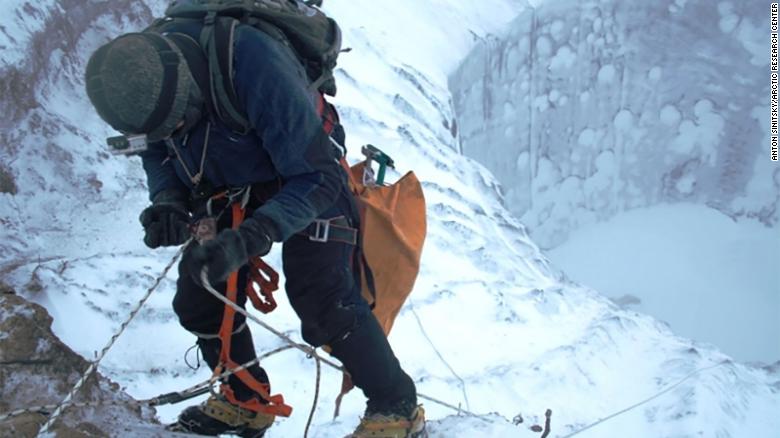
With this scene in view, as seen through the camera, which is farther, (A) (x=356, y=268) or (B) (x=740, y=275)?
(B) (x=740, y=275)

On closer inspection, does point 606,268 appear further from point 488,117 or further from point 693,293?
point 488,117

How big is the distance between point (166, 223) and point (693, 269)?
342 inches

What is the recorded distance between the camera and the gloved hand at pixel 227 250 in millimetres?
1581

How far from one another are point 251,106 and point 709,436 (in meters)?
2.83

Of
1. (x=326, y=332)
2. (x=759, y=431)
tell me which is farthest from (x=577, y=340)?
(x=326, y=332)

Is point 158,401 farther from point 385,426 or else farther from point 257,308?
point 385,426

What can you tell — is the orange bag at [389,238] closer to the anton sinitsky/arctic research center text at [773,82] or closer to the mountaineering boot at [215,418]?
the mountaineering boot at [215,418]

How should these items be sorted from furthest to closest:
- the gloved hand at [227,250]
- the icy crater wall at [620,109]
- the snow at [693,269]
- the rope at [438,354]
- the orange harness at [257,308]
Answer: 1. the icy crater wall at [620,109]
2. the snow at [693,269]
3. the rope at [438,354]
4. the orange harness at [257,308]
5. the gloved hand at [227,250]

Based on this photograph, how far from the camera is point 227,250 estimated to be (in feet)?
5.21

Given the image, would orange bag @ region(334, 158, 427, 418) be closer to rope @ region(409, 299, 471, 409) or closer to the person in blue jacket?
the person in blue jacket

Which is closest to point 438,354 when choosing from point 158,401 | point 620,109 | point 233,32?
point 158,401

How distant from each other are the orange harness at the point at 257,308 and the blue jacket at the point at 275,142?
17 cm

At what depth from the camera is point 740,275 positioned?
29.5ft

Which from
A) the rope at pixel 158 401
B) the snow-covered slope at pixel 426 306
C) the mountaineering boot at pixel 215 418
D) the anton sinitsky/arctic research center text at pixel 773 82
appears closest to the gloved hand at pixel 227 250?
the rope at pixel 158 401
